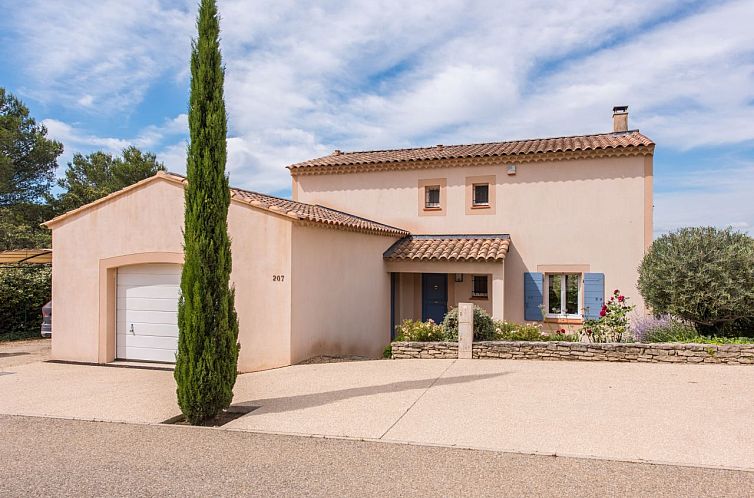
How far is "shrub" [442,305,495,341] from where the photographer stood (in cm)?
1094

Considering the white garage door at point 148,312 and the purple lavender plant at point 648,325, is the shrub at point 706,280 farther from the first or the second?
the white garage door at point 148,312

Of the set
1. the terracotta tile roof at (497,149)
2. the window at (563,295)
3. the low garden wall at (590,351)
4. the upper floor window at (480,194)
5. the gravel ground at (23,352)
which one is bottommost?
the gravel ground at (23,352)

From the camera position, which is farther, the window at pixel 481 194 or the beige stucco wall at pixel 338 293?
the window at pixel 481 194

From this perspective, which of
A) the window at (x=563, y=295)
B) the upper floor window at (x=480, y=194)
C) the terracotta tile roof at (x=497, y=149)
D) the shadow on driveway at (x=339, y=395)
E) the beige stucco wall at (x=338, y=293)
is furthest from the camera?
the upper floor window at (x=480, y=194)

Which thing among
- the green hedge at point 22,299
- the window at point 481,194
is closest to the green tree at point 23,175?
the green hedge at point 22,299

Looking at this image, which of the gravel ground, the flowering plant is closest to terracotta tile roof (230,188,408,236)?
the flowering plant

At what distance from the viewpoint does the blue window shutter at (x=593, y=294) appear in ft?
47.7

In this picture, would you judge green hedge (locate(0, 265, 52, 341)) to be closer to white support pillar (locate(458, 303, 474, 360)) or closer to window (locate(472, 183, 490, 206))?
white support pillar (locate(458, 303, 474, 360))

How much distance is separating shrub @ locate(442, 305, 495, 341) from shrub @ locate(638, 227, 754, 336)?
3.30m

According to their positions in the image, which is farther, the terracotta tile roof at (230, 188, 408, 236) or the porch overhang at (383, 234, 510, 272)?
the porch overhang at (383, 234, 510, 272)

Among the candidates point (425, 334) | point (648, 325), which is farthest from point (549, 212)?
point (425, 334)

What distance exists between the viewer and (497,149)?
16.6 metres

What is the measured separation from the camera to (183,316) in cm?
667

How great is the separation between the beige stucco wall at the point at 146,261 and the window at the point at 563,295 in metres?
8.59
